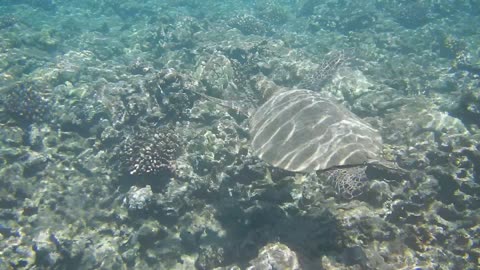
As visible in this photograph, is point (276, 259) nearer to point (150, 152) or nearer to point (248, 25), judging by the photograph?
point (150, 152)

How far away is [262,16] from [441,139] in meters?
18.5

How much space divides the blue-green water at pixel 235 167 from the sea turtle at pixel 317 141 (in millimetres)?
38

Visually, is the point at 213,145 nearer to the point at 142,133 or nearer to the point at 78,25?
the point at 142,133

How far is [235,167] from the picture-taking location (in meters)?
6.83

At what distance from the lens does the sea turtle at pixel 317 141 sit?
5875mm

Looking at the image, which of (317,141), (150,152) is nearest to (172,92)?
(150,152)

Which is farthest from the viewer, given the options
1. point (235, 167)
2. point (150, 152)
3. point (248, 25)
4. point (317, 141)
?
point (248, 25)

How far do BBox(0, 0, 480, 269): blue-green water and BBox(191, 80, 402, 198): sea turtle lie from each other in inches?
1.5

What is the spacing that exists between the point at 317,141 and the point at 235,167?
1839mm

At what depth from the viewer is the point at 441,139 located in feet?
25.2

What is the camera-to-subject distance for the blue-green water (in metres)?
5.72

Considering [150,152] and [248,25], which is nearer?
[150,152]

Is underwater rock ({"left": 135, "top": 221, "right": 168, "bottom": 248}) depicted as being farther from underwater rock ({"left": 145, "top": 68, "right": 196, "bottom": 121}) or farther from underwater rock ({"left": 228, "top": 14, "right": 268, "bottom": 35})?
underwater rock ({"left": 228, "top": 14, "right": 268, "bottom": 35})

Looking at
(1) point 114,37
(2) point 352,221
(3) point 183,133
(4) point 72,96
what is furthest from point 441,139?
(1) point 114,37
